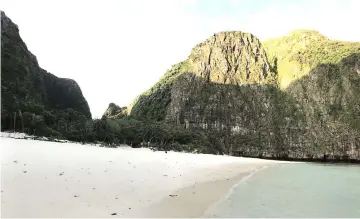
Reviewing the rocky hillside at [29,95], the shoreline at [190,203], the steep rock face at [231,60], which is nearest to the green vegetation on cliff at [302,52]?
the steep rock face at [231,60]

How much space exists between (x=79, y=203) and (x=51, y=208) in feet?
3.09

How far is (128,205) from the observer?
9.91 metres

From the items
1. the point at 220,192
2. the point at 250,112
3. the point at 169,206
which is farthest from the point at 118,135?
the point at 250,112

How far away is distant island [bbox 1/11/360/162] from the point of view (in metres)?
91.6

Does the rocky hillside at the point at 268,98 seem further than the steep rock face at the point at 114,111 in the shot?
No

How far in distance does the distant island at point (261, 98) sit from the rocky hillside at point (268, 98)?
0.24 metres

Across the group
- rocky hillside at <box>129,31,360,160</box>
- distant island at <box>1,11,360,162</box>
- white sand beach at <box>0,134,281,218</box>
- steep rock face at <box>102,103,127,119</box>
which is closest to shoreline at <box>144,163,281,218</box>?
white sand beach at <box>0,134,281,218</box>

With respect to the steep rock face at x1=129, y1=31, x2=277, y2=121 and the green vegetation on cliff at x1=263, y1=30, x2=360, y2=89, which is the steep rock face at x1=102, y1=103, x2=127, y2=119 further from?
the green vegetation on cliff at x1=263, y1=30, x2=360, y2=89

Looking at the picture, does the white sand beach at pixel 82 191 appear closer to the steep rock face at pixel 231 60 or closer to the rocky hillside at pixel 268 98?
the rocky hillside at pixel 268 98

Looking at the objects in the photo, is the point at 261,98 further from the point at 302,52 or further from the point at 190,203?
the point at 190,203

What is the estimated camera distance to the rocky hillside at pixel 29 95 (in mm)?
32938

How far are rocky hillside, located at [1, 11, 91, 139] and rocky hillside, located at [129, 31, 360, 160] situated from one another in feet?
63.5

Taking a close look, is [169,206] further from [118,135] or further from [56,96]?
[56,96]

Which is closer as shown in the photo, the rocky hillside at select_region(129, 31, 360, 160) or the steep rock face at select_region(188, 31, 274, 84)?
the rocky hillside at select_region(129, 31, 360, 160)
